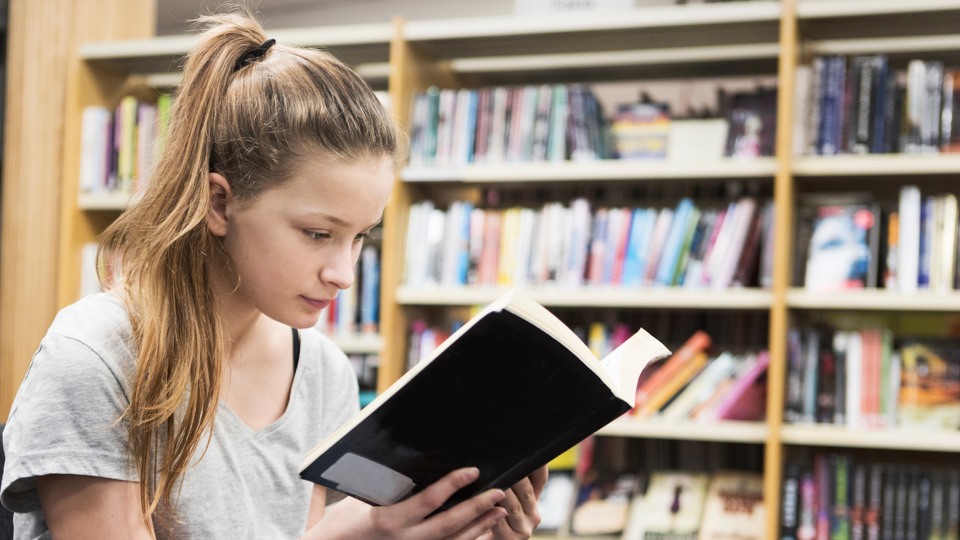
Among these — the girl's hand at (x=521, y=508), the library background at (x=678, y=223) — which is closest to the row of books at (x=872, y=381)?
the library background at (x=678, y=223)

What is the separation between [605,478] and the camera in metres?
2.54

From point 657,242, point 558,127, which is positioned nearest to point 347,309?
point 558,127

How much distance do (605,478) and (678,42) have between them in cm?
111

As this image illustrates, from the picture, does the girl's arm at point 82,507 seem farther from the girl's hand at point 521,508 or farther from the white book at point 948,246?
the white book at point 948,246

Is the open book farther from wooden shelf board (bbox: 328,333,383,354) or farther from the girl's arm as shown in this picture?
wooden shelf board (bbox: 328,333,383,354)

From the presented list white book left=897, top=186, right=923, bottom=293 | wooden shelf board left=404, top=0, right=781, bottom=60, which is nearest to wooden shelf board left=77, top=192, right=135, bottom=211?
wooden shelf board left=404, top=0, right=781, bottom=60

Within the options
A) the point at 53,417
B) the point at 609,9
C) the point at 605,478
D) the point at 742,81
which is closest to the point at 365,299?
the point at 605,478

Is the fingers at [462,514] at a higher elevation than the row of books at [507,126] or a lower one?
lower

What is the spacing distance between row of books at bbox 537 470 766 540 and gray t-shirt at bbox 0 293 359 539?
1.35 m

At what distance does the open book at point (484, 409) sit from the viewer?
874 millimetres

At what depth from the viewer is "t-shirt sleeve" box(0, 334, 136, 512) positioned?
3.02ft

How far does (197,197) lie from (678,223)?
1614mm

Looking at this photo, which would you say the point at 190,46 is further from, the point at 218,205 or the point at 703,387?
the point at 218,205

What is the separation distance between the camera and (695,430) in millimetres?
2355
